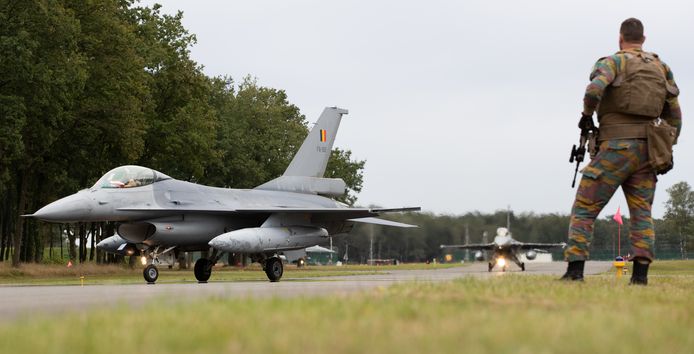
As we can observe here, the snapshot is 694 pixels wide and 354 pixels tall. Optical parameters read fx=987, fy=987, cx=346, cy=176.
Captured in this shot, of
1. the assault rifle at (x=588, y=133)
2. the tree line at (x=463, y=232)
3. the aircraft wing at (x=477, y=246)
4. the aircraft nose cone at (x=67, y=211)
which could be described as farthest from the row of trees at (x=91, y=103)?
the assault rifle at (x=588, y=133)

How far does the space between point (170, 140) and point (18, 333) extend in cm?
3860

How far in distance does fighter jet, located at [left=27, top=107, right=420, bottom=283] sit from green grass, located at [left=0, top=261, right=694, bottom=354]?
1291 centimetres

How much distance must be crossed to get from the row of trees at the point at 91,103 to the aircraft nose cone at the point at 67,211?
1356cm

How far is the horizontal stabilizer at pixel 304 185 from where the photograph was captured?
24.3m

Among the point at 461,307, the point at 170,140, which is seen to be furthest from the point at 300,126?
the point at 461,307

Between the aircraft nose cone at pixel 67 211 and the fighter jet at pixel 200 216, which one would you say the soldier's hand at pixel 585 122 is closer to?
the fighter jet at pixel 200 216

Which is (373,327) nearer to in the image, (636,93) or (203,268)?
(636,93)

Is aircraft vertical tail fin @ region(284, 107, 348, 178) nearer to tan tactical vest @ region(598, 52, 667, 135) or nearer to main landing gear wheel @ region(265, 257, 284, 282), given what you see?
main landing gear wheel @ region(265, 257, 284, 282)

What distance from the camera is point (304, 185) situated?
2478cm

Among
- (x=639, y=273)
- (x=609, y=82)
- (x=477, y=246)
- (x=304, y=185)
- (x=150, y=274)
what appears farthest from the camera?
(x=477, y=246)

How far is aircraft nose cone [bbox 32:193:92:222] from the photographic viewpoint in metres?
19.0

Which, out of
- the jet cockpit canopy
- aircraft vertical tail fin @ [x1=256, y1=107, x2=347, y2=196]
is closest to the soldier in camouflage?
the jet cockpit canopy

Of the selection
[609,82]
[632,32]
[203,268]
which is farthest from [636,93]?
[203,268]

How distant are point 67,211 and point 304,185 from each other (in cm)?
720
